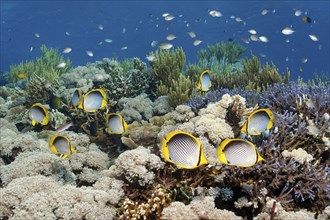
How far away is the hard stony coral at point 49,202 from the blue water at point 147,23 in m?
43.4

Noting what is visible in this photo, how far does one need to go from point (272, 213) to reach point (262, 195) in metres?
0.38

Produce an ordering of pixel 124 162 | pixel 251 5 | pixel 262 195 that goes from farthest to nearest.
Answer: pixel 251 5, pixel 124 162, pixel 262 195

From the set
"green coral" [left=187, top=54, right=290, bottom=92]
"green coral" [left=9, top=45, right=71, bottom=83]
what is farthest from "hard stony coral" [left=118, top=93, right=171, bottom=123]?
"green coral" [left=9, top=45, right=71, bottom=83]

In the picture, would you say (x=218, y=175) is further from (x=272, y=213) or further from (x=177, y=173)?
(x=272, y=213)

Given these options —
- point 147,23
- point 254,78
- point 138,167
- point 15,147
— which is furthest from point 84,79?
point 147,23

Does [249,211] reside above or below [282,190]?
below

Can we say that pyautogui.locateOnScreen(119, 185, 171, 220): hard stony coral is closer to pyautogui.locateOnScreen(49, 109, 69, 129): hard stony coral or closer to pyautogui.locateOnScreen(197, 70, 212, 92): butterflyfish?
pyautogui.locateOnScreen(197, 70, 212, 92): butterflyfish

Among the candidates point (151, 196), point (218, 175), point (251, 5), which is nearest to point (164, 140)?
point (151, 196)

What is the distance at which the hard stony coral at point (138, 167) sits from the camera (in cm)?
385

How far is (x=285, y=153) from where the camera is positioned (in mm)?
4137

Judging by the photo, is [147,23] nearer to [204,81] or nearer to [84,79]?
[84,79]

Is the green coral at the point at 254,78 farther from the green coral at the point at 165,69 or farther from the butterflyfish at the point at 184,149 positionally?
the butterflyfish at the point at 184,149

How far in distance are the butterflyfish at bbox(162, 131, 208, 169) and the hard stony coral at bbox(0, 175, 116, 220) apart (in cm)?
125

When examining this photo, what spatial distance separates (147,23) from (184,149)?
81.9 meters
